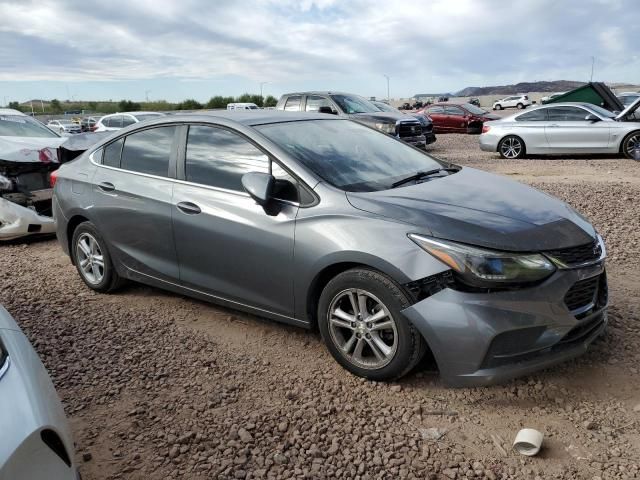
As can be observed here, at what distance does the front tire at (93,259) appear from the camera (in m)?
4.67

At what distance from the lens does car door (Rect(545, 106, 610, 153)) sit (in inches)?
498

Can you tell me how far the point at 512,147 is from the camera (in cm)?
1383

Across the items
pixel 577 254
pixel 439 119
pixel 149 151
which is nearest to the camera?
pixel 577 254

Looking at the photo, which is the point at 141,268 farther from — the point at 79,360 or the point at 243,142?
the point at 243,142

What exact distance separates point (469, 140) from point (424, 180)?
17.5 meters

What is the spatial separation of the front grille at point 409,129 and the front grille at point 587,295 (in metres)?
11.0

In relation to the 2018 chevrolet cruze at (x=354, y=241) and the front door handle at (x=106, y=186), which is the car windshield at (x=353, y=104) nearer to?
the 2018 chevrolet cruze at (x=354, y=241)

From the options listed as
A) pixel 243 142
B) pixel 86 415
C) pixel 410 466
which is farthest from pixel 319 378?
pixel 243 142

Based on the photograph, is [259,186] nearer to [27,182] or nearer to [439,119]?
[27,182]

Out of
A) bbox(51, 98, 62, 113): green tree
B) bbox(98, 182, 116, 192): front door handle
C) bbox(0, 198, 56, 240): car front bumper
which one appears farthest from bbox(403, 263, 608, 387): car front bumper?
bbox(51, 98, 62, 113): green tree

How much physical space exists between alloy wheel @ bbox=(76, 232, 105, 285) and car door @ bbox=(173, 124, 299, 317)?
115cm

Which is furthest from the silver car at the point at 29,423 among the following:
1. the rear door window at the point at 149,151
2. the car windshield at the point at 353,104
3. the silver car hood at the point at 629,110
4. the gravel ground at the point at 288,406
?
the silver car hood at the point at 629,110

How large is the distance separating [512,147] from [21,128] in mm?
10868

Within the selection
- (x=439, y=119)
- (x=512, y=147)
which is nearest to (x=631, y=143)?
(x=512, y=147)
